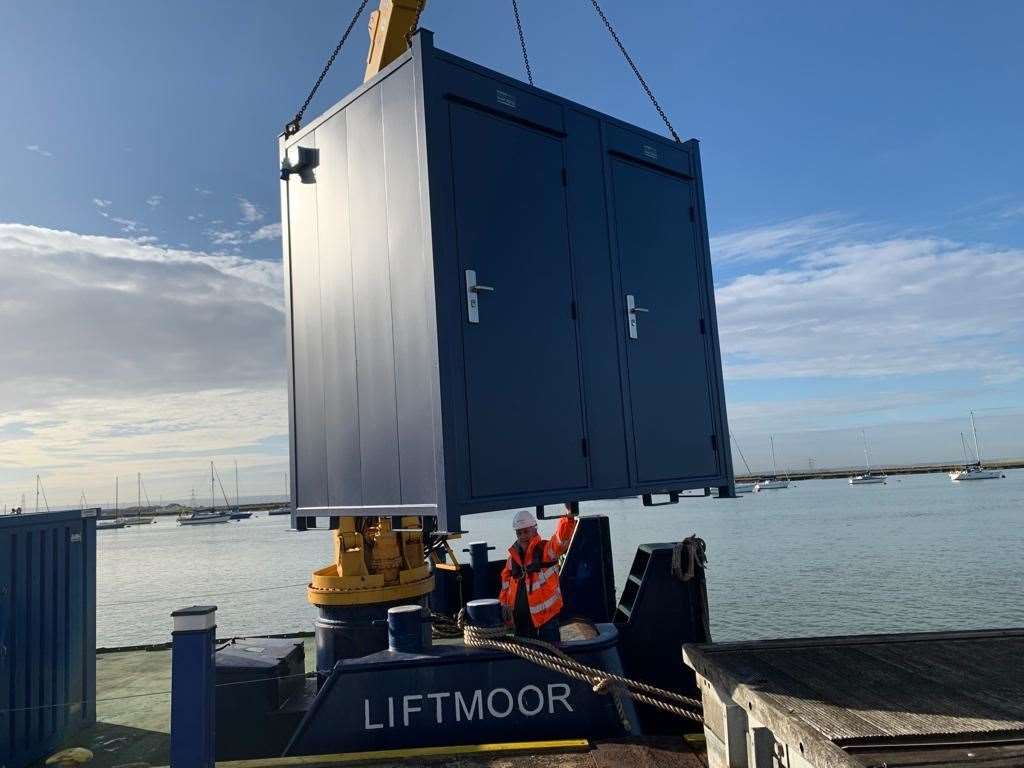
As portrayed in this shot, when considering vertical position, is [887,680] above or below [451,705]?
above

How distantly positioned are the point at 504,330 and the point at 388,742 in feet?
10.9

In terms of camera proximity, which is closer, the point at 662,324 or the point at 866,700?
the point at 866,700

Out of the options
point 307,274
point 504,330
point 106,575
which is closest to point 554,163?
point 504,330

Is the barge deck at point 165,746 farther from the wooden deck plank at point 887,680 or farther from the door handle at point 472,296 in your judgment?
the door handle at point 472,296

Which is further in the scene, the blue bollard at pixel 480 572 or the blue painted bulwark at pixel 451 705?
the blue bollard at pixel 480 572

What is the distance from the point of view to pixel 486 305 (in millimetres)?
5348

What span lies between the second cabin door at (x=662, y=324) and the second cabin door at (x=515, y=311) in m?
0.75

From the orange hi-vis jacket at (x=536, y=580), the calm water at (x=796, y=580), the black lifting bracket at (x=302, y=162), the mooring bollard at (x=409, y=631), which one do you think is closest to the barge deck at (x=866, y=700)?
the orange hi-vis jacket at (x=536, y=580)

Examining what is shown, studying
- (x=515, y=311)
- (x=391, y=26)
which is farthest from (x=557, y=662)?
(x=391, y=26)

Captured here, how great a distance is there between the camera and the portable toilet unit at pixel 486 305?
519cm

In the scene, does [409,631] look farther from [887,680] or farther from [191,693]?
[887,680]

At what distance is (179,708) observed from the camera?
4699mm

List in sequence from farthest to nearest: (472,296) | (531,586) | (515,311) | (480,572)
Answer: (480,572)
(531,586)
(515,311)
(472,296)

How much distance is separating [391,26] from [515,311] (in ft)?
15.1
